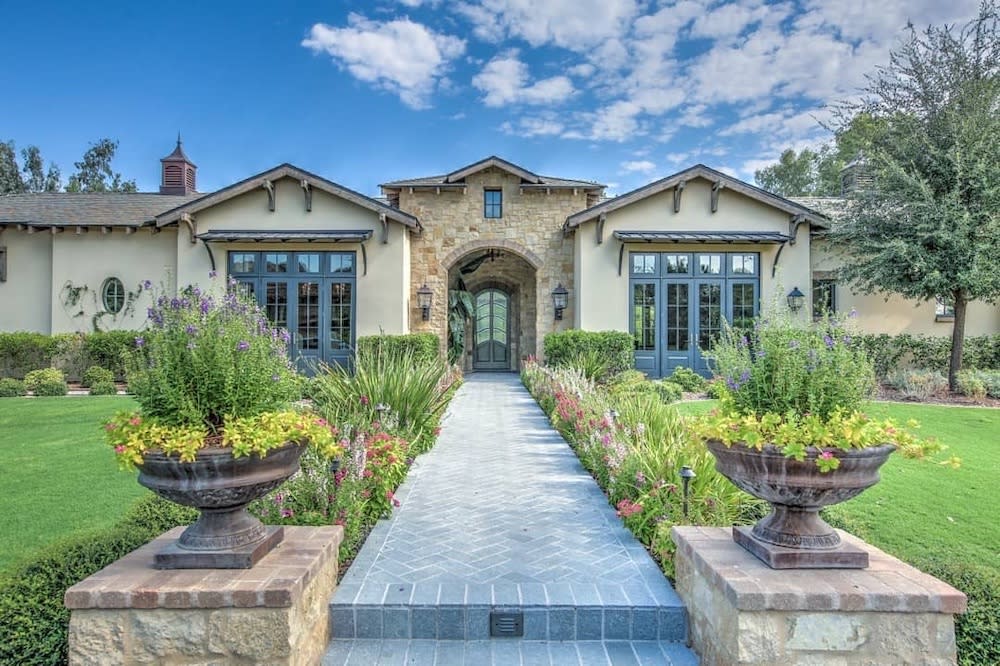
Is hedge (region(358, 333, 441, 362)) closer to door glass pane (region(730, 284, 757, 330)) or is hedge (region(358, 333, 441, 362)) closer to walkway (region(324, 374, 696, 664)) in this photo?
door glass pane (region(730, 284, 757, 330))

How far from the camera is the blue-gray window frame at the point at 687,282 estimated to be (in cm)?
1349

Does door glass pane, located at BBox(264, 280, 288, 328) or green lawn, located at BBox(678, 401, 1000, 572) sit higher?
door glass pane, located at BBox(264, 280, 288, 328)

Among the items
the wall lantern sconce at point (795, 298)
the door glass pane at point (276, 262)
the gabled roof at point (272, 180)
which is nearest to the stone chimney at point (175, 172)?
the gabled roof at point (272, 180)

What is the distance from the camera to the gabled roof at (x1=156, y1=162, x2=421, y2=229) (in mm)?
12906

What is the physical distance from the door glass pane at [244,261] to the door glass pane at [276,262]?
299mm

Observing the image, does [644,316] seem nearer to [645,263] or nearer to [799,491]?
[645,263]

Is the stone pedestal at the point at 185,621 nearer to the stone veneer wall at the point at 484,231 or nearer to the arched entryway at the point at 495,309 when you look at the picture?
the stone veneer wall at the point at 484,231

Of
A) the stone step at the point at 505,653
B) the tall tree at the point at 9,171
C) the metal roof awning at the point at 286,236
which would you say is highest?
the tall tree at the point at 9,171

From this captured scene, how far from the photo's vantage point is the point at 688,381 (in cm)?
1191

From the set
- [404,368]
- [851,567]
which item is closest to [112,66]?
[404,368]

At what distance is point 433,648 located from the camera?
267 cm

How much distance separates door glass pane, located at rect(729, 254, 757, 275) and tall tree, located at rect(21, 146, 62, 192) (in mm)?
45090

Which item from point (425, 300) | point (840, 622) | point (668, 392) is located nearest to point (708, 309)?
point (668, 392)

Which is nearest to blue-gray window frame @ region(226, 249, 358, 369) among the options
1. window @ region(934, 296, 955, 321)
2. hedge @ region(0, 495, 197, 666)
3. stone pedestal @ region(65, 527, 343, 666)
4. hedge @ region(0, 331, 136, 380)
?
hedge @ region(0, 331, 136, 380)
